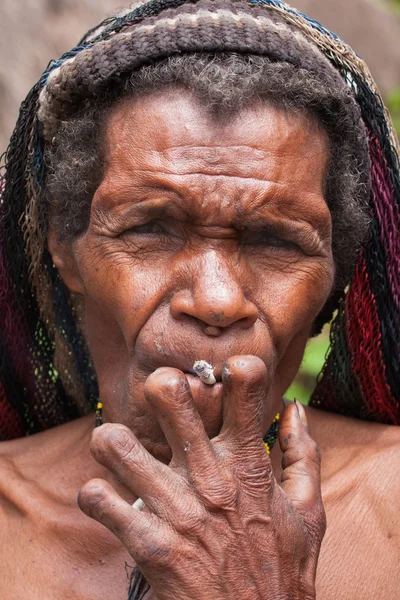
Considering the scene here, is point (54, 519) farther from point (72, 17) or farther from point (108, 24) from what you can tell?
point (72, 17)

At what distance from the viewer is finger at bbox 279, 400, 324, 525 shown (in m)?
2.11

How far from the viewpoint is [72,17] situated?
22.2 feet

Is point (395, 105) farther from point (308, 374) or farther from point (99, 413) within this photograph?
point (99, 413)

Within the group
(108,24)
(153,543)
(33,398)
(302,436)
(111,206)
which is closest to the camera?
(153,543)

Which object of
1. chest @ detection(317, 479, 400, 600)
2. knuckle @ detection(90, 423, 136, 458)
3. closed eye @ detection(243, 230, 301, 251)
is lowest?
chest @ detection(317, 479, 400, 600)

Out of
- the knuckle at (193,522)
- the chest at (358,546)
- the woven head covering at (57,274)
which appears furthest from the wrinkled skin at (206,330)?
the chest at (358,546)

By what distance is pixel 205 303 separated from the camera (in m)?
2.17

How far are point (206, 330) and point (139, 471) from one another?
0.44 meters

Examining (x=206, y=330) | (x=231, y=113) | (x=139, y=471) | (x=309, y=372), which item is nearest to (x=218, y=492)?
(x=139, y=471)

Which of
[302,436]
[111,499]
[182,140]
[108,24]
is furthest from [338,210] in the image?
[111,499]

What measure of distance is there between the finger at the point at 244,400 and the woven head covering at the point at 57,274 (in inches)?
38.5

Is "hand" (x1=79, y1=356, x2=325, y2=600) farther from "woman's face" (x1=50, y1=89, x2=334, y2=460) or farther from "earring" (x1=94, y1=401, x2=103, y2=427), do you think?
"earring" (x1=94, y1=401, x2=103, y2=427)

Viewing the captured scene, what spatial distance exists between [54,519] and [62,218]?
980mm

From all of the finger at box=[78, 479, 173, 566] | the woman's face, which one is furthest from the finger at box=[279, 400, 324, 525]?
Answer: the finger at box=[78, 479, 173, 566]
